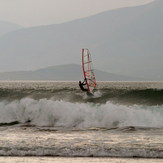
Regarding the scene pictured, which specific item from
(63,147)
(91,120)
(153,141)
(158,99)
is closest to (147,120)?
(91,120)

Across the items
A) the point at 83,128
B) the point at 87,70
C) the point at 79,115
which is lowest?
the point at 83,128

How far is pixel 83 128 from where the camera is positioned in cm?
2202

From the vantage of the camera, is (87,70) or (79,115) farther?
(87,70)

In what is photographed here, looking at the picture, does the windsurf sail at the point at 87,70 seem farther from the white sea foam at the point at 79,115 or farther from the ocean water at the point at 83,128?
the white sea foam at the point at 79,115

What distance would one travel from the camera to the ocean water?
1311 cm

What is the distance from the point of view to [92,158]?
12344mm

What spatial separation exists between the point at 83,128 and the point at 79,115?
4.66 metres

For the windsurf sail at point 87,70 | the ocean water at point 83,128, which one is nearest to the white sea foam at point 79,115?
the ocean water at point 83,128

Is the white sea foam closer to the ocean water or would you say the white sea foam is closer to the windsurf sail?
the ocean water

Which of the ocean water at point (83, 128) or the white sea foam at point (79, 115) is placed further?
the white sea foam at point (79, 115)

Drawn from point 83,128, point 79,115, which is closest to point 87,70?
point 79,115

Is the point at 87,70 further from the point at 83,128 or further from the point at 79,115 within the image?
the point at 83,128

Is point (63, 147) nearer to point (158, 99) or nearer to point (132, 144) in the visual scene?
point (132, 144)

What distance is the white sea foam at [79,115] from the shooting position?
2436 centimetres
